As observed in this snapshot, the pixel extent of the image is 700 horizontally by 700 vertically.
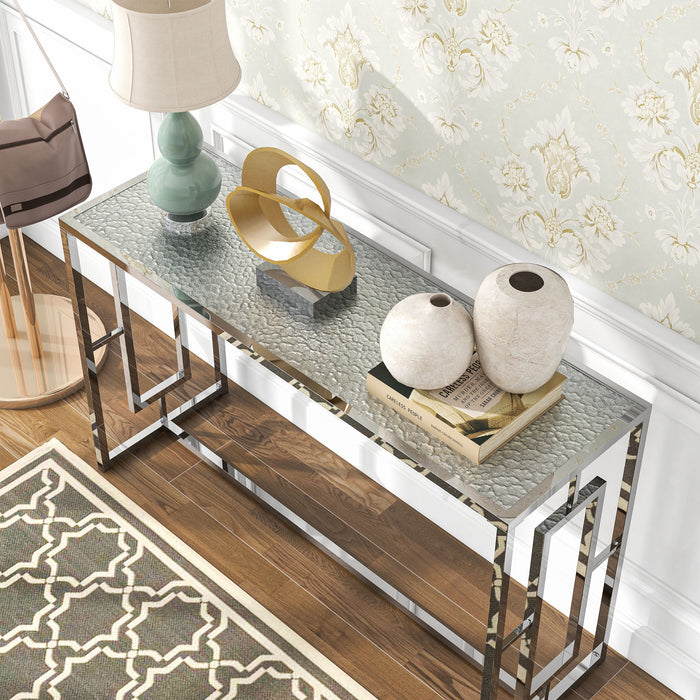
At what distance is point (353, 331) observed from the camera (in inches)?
73.4

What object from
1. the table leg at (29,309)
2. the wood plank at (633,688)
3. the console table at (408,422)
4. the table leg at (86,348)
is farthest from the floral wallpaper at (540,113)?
the table leg at (29,309)

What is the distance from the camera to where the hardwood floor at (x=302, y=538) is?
2.18 meters

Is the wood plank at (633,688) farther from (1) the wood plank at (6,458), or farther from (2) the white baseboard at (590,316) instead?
(1) the wood plank at (6,458)

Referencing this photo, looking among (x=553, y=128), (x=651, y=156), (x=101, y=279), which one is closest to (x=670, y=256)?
(x=651, y=156)

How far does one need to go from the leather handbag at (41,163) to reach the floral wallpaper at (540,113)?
0.57 meters

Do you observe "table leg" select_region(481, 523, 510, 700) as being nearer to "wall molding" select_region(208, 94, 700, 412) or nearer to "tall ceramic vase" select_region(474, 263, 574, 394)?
"tall ceramic vase" select_region(474, 263, 574, 394)

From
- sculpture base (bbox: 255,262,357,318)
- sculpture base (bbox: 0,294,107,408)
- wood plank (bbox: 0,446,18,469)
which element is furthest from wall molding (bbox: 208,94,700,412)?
wood plank (bbox: 0,446,18,469)

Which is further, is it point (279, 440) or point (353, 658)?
point (279, 440)

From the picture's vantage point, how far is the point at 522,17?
170 cm

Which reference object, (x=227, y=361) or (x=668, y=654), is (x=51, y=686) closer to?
(x=227, y=361)

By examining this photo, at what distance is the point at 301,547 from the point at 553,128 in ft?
3.87

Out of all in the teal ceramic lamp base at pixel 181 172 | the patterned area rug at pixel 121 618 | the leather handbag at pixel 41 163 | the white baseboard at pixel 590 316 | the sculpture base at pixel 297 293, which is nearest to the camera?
the white baseboard at pixel 590 316

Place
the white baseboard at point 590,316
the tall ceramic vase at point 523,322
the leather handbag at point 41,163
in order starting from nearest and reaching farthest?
the tall ceramic vase at point 523,322 → the white baseboard at point 590,316 → the leather handbag at point 41,163

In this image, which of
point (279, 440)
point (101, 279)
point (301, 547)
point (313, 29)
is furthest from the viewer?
point (101, 279)
